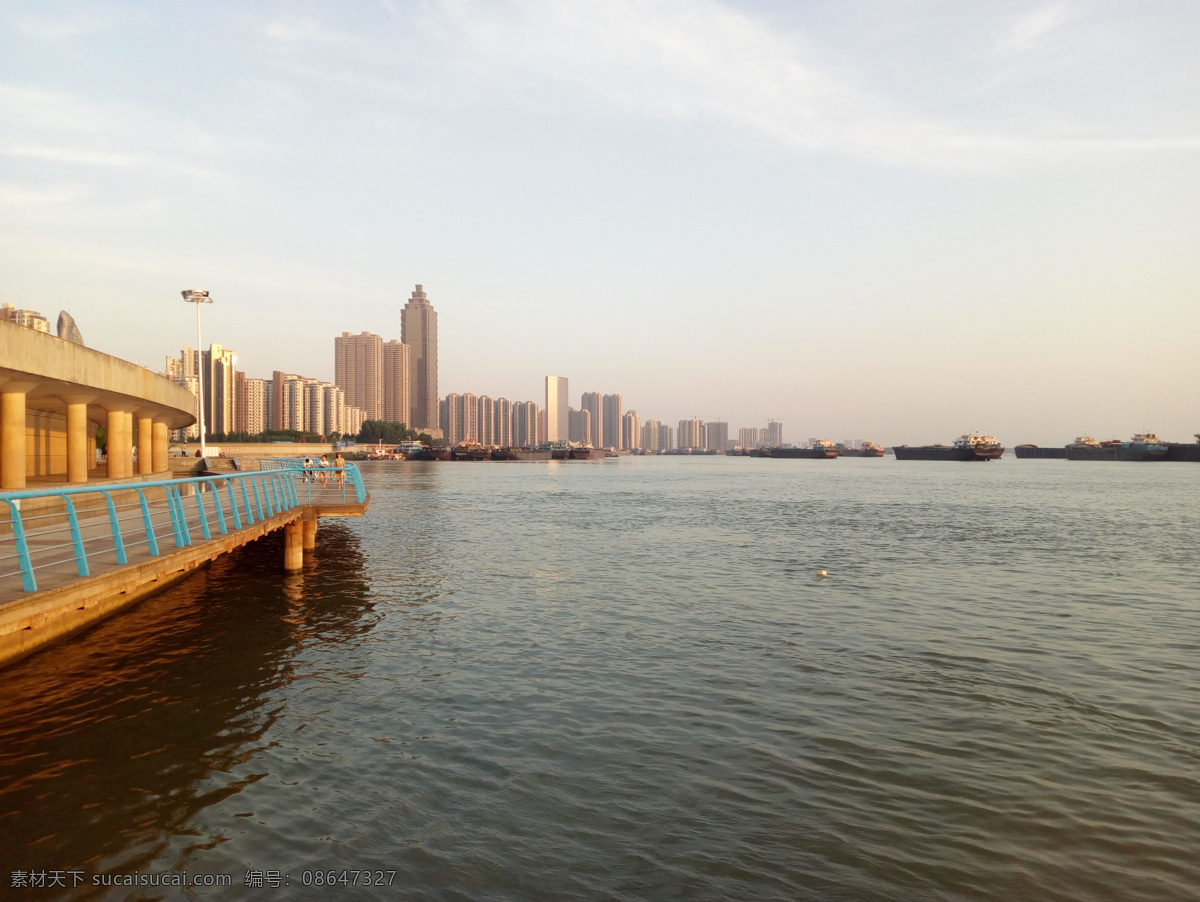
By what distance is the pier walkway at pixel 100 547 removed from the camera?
393 inches

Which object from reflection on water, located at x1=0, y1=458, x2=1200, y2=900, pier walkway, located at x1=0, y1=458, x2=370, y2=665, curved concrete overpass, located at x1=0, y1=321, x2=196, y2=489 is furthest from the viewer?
curved concrete overpass, located at x1=0, y1=321, x2=196, y2=489

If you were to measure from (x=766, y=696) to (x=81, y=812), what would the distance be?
938 cm

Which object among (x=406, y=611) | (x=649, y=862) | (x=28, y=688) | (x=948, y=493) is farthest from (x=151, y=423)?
(x=948, y=493)

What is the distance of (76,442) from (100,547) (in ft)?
61.2

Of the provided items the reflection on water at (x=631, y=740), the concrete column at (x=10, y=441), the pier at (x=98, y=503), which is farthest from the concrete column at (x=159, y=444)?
the reflection on water at (x=631, y=740)

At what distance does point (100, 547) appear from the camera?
49.3 ft

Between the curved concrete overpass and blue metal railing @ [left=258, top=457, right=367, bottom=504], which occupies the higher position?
the curved concrete overpass

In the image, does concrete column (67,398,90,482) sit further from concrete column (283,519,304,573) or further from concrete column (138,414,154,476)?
concrete column (138,414,154,476)

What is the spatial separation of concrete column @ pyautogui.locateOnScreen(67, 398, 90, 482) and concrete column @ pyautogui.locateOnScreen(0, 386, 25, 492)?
3.90 m

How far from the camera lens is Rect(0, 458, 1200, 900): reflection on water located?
7.29m

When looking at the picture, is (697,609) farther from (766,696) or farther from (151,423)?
(151,423)

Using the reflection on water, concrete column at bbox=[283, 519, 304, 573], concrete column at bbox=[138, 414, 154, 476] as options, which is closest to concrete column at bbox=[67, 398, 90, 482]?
concrete column at bbox=[283, 519, 304, 573]

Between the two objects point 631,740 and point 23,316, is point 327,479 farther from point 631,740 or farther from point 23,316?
point 23,316

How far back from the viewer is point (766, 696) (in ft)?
40.6
